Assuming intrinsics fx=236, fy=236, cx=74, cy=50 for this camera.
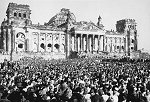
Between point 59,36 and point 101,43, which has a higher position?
point 59,36

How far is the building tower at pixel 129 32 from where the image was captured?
8725 centimetres

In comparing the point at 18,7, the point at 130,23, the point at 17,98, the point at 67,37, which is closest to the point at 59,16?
the point at 67,37

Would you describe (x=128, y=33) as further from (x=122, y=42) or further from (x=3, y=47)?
(x=3, y=47)

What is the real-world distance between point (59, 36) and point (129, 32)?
94.0 feet

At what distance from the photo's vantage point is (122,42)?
87438 millimetres

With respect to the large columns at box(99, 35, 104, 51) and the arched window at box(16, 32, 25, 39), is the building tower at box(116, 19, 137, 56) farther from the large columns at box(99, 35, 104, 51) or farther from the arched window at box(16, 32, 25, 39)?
the arched window at box(16, 32, 25, 39)

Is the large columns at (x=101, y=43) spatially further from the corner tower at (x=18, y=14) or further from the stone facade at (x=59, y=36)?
the corner tower at (x=18, y=14)

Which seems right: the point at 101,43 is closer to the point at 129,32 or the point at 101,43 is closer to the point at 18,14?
the point at 129,32

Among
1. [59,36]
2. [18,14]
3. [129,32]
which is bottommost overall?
[59,36]

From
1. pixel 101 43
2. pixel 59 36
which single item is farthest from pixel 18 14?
pixel 101 43

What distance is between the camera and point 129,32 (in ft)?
285

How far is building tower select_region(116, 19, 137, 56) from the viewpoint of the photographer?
286ft

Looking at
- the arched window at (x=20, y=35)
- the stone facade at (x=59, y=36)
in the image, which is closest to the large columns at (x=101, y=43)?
the stone facade at (x=59, y=36)

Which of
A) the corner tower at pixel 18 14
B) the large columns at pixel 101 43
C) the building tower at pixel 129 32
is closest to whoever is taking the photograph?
the corner tower at pixel 18 14
